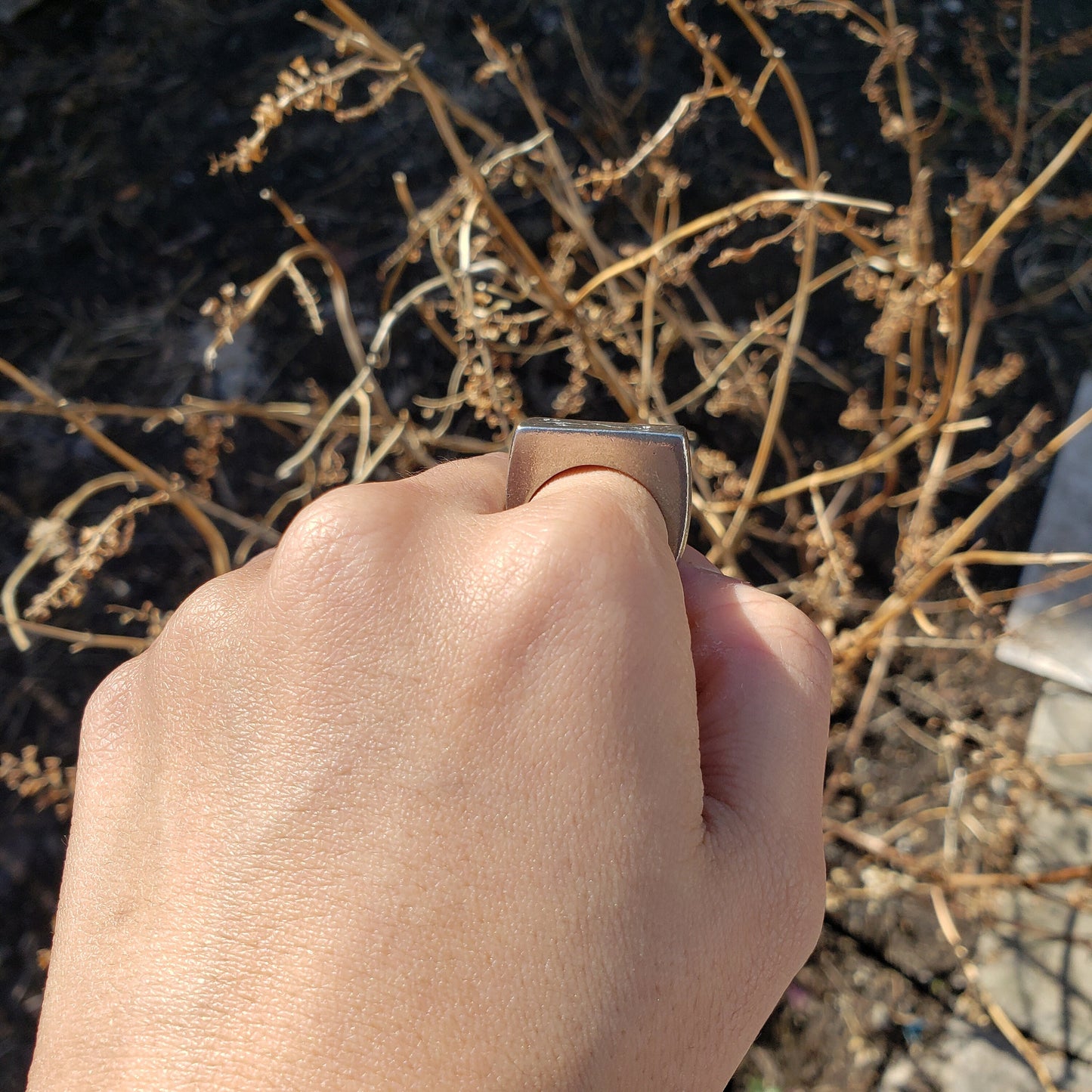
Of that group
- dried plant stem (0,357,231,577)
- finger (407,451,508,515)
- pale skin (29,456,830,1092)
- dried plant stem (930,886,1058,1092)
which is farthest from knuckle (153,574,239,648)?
dried plant stem (930,886,1058,1092)

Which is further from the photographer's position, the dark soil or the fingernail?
the dark soil

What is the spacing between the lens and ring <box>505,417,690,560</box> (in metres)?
0.79

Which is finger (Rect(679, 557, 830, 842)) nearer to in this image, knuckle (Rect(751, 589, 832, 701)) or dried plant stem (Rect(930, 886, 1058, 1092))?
knuckle (Rect(751, 589, 832, 701))

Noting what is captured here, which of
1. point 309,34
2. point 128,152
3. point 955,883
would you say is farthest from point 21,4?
point 955,883

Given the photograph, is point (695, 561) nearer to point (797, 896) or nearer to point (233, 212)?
point (797, 896)

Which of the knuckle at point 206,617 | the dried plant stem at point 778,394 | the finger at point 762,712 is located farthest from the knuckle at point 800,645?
the dried plant stem at point 778,394

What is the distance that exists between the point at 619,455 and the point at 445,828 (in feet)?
1.20

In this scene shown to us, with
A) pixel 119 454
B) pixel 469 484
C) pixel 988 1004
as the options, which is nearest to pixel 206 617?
pixel 469 484

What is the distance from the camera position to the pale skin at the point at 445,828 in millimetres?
616

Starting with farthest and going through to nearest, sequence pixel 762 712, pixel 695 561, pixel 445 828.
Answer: pixel 695 561
pixel 762 712
pixel 445 828

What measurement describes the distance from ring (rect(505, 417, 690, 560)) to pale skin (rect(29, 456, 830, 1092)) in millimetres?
28

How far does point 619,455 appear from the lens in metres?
0.80

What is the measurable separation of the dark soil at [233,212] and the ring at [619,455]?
1449 mm

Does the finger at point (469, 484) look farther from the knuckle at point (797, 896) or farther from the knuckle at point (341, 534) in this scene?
the knuckle at point (797, 896)
